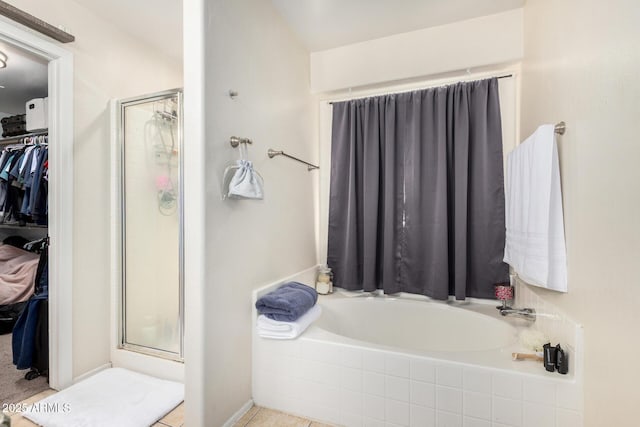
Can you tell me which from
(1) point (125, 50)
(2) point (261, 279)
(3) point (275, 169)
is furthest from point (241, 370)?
(1) point (125, 50)

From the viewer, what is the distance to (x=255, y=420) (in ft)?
5.17

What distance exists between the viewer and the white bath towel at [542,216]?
1370 millimetres

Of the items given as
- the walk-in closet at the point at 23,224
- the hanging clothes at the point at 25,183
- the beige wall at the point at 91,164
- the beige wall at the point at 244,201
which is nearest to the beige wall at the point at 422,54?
the beige wall at the point at 244,201

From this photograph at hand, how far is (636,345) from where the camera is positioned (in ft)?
2.81

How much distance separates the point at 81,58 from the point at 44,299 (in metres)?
1.61

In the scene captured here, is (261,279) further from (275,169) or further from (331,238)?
(331,238)

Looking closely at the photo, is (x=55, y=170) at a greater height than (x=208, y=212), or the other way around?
(x=55, y=170)

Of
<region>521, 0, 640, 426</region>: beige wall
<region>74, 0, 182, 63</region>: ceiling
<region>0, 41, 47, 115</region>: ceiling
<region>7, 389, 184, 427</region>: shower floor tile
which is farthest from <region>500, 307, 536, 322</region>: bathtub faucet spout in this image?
<region>0, 41, 47, 115</region>: ceiling

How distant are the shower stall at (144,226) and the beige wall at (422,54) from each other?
4.41 feet

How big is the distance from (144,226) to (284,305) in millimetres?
1290

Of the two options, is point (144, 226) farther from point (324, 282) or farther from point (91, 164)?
point (324, 282)

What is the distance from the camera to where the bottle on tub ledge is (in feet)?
8.02

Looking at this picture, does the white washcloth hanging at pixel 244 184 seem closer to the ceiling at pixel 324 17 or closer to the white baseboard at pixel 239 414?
the white baseboard at pixel 239 414

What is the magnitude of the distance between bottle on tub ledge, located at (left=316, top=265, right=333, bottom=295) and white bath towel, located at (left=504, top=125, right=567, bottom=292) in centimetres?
136
